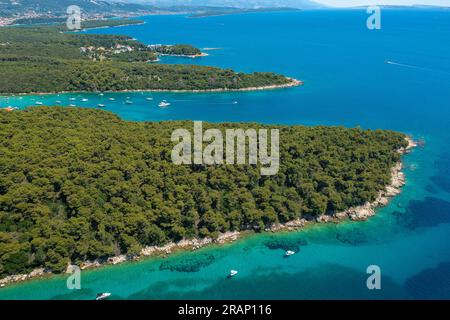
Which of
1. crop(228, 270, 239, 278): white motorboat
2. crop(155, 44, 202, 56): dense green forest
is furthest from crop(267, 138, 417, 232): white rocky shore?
crop(155, 44, 202, 56): dense green forest

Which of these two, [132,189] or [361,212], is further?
[361,212]

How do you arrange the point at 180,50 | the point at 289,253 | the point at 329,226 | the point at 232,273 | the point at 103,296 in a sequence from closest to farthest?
the point at 103,296
the point at 232,273
the point at 289,253
the point at 329,226
the point at 180,50

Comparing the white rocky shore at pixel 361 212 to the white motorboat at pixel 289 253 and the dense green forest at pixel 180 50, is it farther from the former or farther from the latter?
the dense green forest at pixel 180 50

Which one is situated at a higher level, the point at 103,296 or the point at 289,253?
the point at 289,253

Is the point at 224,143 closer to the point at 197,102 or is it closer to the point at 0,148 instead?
the point at 0,148

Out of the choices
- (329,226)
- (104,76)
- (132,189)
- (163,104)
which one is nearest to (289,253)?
(329,226)

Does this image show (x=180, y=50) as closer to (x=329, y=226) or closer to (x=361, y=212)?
(x=361, y=212)

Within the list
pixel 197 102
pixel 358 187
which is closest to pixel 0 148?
pixel 358 187
